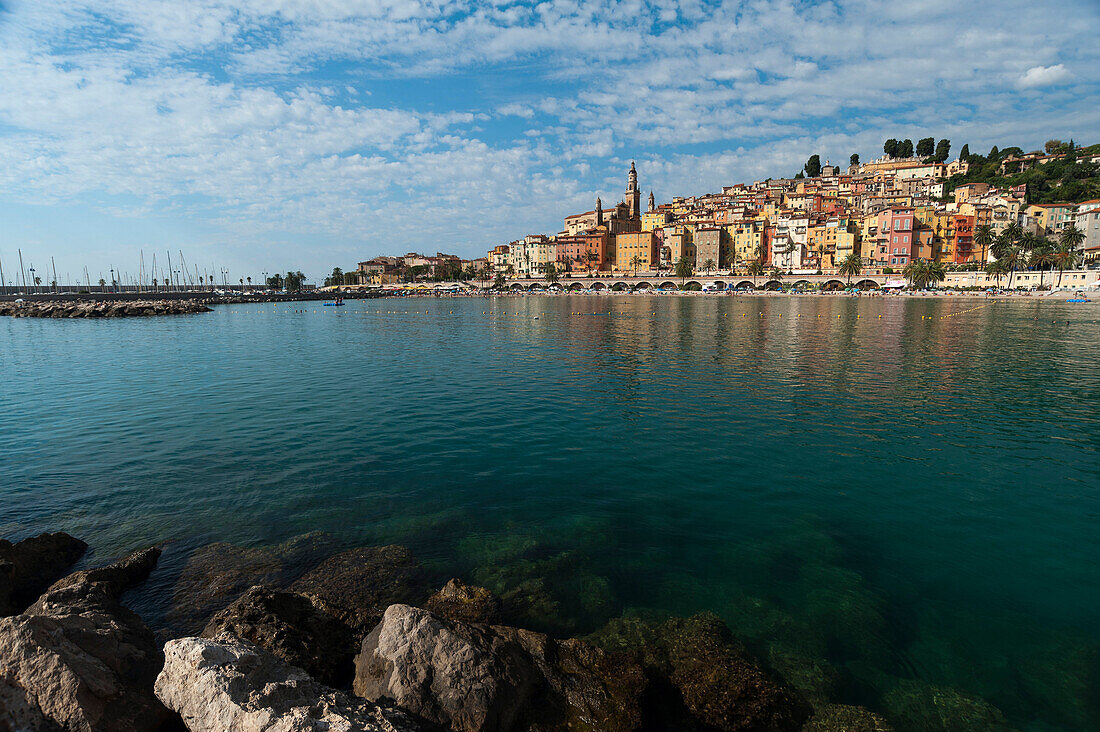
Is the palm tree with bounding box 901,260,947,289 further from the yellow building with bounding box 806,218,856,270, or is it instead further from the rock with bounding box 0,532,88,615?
the rock with bounding box 0,532,88,615

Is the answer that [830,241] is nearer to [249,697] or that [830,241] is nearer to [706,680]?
[706,680]

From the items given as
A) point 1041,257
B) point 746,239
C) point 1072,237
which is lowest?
point 1041,257

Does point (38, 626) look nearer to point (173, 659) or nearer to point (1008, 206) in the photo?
point (173, 659)

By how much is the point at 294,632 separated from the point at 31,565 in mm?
5287

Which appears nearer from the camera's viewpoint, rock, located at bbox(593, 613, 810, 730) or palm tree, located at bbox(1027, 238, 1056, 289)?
rock, located at bbox(593, 613, 810, 730)

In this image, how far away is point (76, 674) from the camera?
15.6 ft

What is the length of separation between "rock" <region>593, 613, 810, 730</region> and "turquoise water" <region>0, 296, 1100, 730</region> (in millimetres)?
559

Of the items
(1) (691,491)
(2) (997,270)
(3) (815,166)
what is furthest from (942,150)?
(1) (691,491)

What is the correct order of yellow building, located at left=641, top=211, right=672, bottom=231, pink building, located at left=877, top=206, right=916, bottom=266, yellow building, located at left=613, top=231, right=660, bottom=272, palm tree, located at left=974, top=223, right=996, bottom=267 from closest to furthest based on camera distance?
palm tree, located at left=974, top=223, right=996, bottom=267 → pink building, located at left=877, top=206, right=916, bottom=266 → yellow building, located at left=613, top=231, right=660, bottom=272 → yellow building, located at left=641, top=211, right=672, bottom=231

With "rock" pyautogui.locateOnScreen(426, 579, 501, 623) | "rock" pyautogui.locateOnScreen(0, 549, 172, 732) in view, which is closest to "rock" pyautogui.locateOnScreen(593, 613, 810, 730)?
"rock" pyautogui.locateOnScreen(426, 579, 501, 623)

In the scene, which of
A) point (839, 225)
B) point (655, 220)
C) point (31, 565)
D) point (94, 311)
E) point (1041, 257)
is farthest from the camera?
point (655, 220)

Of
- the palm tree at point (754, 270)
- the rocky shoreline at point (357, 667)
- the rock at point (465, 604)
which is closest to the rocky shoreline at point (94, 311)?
the rocky shoreline at point (357, 667)

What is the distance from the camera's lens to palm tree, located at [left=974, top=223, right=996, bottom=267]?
10725 centimetres

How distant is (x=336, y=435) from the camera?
15.9m
